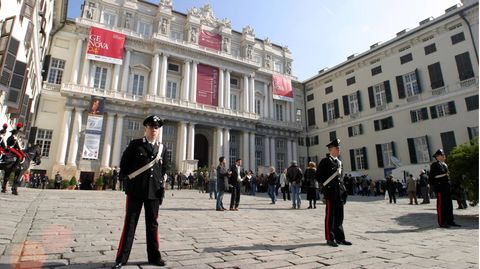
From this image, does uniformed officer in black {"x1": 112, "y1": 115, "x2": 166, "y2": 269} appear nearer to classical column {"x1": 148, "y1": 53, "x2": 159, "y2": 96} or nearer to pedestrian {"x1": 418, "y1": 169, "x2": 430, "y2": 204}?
pedestrian {"x1": 418, "y1": 169, "x2": 430, "y2": 204}

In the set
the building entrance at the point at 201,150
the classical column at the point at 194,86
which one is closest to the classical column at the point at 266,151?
the building entrance at the point at 201,150

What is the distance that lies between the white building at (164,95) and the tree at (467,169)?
22.8 meters

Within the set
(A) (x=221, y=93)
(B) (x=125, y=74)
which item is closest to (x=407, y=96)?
(A) (x=221, y=93)

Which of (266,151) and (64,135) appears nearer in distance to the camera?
(64,135)

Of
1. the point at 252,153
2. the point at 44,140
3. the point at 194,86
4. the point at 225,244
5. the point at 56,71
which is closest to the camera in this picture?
the point at 225,244

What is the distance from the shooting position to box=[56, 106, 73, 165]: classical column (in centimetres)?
2542

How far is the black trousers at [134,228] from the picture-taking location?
3355mm

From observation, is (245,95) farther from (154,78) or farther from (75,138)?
(75,138)

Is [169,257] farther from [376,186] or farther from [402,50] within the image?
[402,50]

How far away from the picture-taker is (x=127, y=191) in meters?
3.60

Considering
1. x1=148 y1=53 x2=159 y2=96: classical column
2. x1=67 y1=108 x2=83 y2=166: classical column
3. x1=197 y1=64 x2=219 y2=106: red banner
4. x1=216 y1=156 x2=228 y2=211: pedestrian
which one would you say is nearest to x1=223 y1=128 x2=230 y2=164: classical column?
x1=197 y1=64 x2=219 y2=106: red banner

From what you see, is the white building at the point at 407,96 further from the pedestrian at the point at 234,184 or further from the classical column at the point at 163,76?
the pedestrian at the point at 234,184

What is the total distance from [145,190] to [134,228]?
47 centimetres

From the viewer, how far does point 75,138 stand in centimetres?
2639
